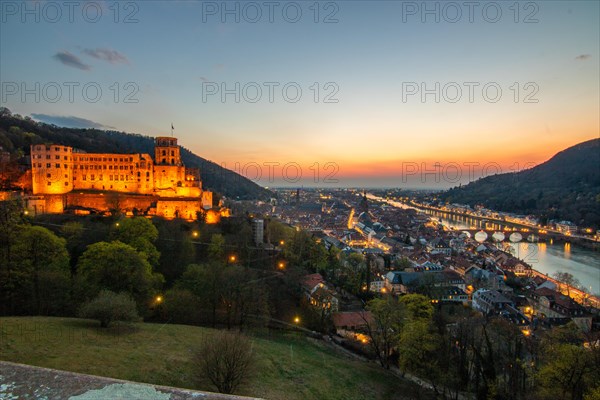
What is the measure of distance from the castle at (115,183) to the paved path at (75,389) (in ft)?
116

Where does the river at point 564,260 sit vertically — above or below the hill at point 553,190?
below

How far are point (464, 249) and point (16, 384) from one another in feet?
227

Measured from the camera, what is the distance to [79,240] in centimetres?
2602

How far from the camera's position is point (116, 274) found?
18672mm

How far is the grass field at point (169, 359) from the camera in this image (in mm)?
10430

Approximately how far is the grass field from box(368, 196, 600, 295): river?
122 ft

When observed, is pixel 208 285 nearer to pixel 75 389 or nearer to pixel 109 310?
pixel 109 310

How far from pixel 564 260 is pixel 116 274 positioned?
6451cm

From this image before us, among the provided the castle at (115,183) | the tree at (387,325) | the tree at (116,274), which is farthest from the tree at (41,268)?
the tree at (387,325)

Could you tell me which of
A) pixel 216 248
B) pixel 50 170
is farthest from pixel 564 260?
pixel 50 170

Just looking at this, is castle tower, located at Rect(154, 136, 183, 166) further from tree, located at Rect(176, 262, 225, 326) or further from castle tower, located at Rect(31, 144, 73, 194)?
tree, located at Rect(176, 262, 225, 326)

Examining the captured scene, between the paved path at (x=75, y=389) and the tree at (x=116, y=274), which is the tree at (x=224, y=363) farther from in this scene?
the tree at (x=116, y=274)

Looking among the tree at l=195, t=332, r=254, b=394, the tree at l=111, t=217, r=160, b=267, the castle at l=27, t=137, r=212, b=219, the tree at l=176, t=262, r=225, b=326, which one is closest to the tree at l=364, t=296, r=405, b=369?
the tree at l=176, t=262, r=225, b=326

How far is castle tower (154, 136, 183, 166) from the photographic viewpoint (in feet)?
135
